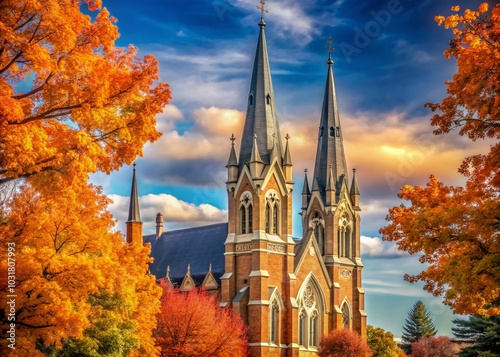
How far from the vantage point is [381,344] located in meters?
72.2

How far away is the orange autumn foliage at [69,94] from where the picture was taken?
19.7 metres

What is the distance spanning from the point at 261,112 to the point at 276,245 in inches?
425

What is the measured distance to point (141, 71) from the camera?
22.1m

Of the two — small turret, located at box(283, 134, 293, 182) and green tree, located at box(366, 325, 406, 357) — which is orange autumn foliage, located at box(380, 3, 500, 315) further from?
green tree, located at box(366, 325, 406, 357)

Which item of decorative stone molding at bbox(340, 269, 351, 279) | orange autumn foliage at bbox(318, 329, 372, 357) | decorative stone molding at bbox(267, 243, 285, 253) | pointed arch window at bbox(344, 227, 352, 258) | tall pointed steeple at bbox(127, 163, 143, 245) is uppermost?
tall pointed steeple at bbox(127, 163, 143, 245)

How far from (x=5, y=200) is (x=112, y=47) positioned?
296 inches

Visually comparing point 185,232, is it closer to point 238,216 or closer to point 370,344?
point 238,216

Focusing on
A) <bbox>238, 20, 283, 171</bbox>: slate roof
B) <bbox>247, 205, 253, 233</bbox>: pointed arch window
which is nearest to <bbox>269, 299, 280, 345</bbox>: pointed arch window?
<bbox>247, 205, 253, 233</bbox>: pointed arch window

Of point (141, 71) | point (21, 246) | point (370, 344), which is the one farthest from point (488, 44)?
point (370, 344)

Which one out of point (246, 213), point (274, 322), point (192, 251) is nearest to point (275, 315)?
point (274, 322)

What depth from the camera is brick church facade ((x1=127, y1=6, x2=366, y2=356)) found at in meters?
62.9

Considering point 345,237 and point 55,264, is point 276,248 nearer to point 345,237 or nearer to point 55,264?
point 345,237

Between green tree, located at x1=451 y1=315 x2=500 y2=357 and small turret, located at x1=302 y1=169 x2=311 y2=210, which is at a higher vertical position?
small turret, located at x1=302 y1=169 x2=311 y2=210

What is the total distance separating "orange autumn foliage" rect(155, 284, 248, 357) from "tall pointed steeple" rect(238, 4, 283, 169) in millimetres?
14524
